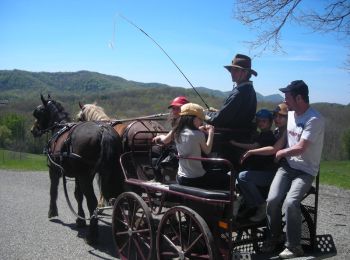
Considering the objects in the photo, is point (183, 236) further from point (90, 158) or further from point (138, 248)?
point (90, 158)

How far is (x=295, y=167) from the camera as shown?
404 cm

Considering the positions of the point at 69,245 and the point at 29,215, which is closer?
the point at 69,245

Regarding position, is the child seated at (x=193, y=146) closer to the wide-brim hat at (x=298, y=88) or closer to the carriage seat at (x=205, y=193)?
the carriage seat at (x=205, y=193)

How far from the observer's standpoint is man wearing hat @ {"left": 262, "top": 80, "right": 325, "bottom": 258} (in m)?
3.76

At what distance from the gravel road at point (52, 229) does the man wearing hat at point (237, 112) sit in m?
2.18

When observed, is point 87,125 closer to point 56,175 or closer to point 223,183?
point 56,175

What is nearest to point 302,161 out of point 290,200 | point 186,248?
point 290,200

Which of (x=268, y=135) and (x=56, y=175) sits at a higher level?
(x=268, y=135)

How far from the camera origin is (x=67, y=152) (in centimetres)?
646

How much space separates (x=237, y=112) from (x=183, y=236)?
1508mm

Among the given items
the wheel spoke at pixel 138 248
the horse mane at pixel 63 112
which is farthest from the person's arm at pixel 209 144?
the horse mane at pixel 63 112

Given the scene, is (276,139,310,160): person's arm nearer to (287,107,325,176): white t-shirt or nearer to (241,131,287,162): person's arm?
(287,107,325,176): white t-shirt

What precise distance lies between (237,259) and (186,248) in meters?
0.61

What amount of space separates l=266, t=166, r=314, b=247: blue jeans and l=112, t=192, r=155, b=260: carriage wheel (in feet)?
4.31
